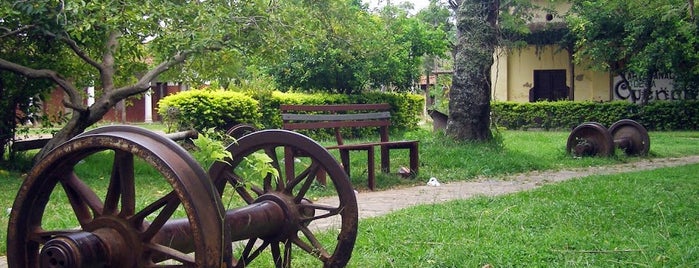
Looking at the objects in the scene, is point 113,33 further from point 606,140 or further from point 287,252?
point 606,140

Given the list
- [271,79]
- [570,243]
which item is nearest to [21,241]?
[570,243]

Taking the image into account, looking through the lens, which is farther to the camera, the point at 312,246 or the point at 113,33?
the point at 113,33

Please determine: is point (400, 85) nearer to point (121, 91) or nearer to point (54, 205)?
point (121, 91)

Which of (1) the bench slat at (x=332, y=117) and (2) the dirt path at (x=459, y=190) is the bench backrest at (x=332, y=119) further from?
(2) the dirt path at (x=459, y=190)

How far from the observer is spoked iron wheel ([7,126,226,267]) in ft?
9.55

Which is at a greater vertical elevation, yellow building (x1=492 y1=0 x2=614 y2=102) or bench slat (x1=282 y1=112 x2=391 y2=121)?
yellow building (x1=492 y1=0 x2=614 y2=102)

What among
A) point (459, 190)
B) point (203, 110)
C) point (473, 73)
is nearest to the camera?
point (459, 190)

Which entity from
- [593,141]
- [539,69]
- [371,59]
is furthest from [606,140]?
[539,69]

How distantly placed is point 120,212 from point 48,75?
24.5ft

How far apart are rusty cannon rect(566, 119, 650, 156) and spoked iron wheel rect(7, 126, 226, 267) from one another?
1046 centimetres

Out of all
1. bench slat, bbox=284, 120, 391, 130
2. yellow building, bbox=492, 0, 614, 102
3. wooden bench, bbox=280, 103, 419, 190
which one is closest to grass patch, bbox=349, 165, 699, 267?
wooden bench, bbox=280, 103, 419, 190

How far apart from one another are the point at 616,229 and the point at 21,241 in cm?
410

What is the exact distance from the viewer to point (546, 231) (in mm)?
5555

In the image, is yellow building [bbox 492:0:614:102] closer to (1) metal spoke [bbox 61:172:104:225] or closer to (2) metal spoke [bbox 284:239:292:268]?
(2) metal spoke [bbox 284:239:292:268]
